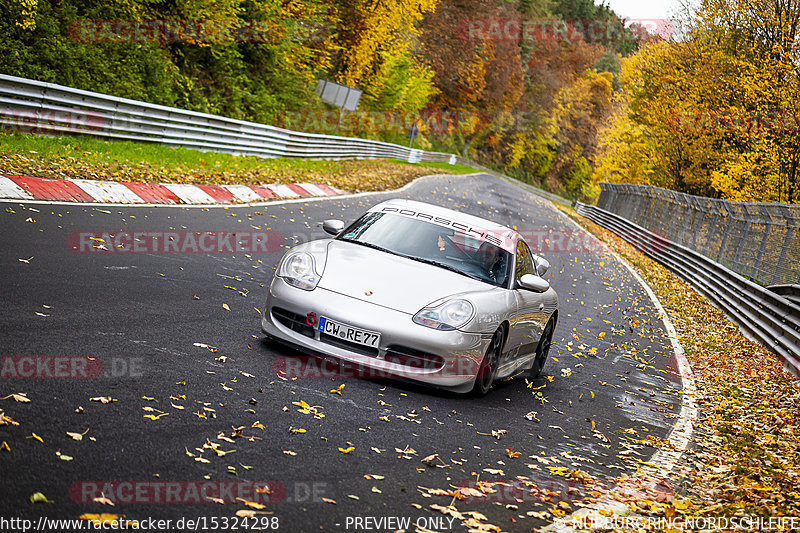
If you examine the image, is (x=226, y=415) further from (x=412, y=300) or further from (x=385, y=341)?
(x=412, y=300)

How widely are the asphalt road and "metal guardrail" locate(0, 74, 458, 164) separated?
610 centimetres

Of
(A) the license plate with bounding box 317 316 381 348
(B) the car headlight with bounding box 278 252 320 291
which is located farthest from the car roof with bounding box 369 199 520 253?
(A) the license plate with bounding box 317 316 381 348

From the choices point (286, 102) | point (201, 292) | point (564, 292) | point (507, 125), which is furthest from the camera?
point (507, 125)

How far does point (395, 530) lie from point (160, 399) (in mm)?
1830

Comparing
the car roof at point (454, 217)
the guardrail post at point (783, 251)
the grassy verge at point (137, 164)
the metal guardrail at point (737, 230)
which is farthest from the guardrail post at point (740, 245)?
the car roof at point (454, 217)

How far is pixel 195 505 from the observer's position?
12.8 ft

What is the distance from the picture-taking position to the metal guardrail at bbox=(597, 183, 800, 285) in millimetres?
16312

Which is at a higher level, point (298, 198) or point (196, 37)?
point (196, 37)

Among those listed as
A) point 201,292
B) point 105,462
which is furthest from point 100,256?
point 105,462

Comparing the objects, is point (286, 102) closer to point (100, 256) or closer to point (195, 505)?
point (100, 256)

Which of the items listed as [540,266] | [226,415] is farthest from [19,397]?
[540,266]

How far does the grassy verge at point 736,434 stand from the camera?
573cm

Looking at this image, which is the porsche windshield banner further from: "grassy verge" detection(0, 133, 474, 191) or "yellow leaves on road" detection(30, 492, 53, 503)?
"grassy verge" detection(0, 133, 474, 191)

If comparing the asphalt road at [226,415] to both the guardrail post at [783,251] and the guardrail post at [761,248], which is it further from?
the guardrail post at [761,248]
